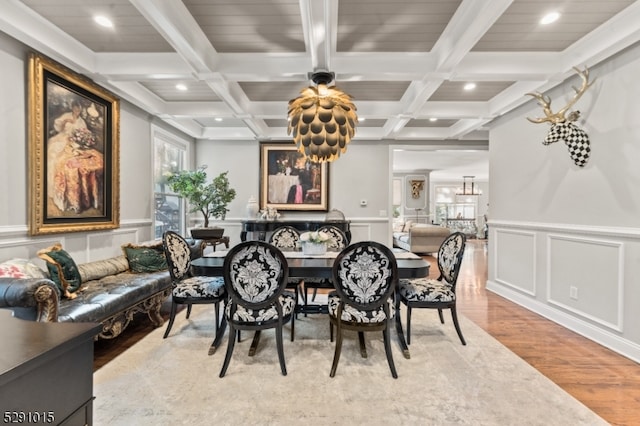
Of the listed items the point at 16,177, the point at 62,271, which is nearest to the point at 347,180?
the point at 62,271

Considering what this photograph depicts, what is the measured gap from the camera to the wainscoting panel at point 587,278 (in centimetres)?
280

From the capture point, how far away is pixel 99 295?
2619 mm

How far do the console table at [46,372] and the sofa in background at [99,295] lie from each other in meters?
0.95

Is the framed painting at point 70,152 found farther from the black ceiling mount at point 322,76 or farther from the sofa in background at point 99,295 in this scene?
the black ceiling mount at point 322,76

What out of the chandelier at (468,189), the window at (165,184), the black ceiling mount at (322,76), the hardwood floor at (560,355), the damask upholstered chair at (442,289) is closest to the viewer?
the hardwood floor at (560,355)

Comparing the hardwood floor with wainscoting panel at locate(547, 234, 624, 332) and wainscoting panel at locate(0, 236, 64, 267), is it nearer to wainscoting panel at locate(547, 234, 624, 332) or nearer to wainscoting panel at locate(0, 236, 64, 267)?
wainscoting panel at locate(547, 234, 624, 332)

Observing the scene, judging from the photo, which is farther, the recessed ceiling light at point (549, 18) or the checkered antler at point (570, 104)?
the checkered antler at point (570, 104)

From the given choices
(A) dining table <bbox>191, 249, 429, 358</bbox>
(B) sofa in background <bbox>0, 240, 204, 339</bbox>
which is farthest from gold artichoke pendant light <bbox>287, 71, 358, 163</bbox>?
(B) sofa in background <bbox>0, 240, 204, 339</bbox>

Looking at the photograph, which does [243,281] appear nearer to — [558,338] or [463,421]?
[463,421]

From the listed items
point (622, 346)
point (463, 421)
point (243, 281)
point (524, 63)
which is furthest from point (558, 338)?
point (243, 281)

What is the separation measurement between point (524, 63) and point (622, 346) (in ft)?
8.81

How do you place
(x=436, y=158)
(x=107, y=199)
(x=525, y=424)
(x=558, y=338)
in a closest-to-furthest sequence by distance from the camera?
(x=525, y=424)
(x=558, y=338)
(x=107, y=199)
(x=436, y=158)

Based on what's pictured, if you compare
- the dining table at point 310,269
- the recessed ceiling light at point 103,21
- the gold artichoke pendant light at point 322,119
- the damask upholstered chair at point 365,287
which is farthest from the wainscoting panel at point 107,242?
Result: the damask upholstered chair at point 365,287

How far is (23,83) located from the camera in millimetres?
2691
